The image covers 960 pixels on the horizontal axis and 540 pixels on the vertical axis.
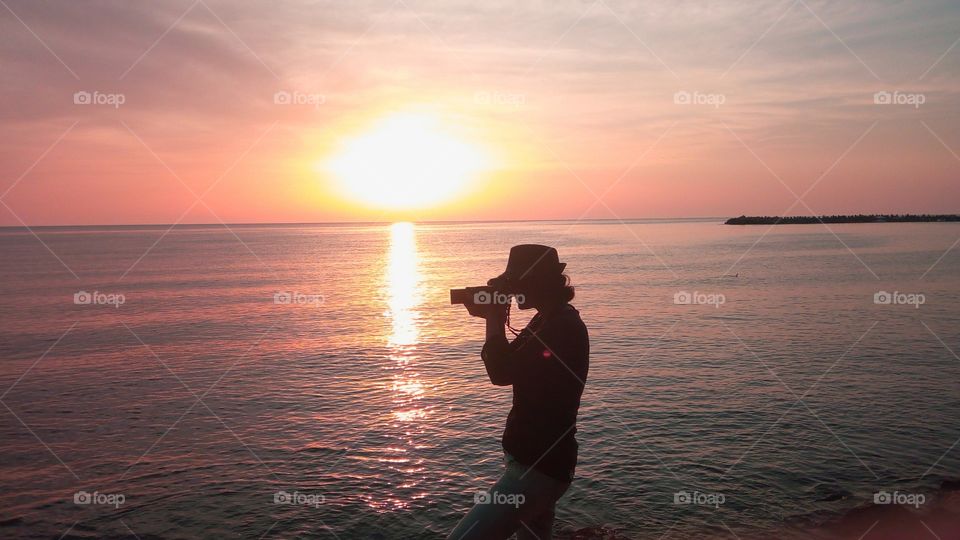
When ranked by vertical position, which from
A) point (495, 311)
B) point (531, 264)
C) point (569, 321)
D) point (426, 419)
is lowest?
point (426, 419)

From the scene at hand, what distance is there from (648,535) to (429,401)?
8108mm


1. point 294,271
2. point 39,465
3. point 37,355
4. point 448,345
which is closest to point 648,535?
point 39,465

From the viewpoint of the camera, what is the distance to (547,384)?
12.0ft

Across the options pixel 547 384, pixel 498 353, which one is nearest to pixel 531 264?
pixel 498 353

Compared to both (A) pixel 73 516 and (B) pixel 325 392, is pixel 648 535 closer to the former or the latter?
(A) pixel 73 516

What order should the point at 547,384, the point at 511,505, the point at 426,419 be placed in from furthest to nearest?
the point at 426,419
the point at 547,384
the point at 511,505

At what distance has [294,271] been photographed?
65.1m

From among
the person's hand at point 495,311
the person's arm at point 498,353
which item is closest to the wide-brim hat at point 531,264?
the person's hand at point 495,311

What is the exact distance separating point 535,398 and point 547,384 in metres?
0.12

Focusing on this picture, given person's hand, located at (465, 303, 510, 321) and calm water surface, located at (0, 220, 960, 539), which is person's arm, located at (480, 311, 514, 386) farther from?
calm water surface, located at (0, 220, 960, 539)

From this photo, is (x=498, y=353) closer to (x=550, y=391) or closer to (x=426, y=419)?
(x=550, y=391)

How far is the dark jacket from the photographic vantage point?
3637mm

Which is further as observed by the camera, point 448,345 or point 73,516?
point 448,345

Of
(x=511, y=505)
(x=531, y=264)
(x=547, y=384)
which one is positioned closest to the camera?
(x=511, y=505)
